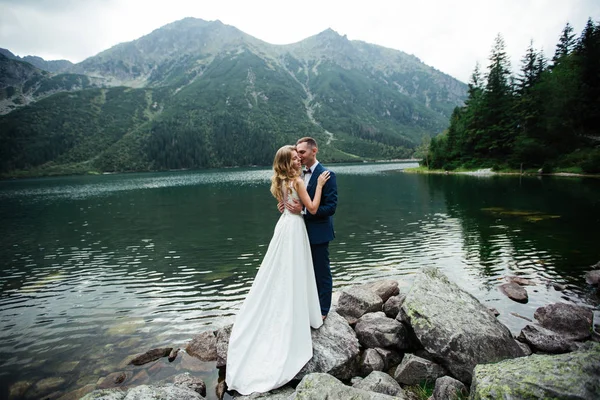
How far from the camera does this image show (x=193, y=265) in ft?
63.2

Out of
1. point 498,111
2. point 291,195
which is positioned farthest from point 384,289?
point 498,111

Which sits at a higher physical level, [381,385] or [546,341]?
[381,385]

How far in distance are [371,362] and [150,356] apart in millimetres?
6549

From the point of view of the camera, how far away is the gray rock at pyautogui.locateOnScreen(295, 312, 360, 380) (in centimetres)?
660

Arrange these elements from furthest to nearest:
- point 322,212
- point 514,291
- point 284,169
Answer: point 514,291, point 322,212, point 284,169

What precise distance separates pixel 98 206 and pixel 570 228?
60284 mm

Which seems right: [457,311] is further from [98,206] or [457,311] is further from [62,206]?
[62,206]

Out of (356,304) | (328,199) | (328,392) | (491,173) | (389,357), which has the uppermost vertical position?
(328,199)

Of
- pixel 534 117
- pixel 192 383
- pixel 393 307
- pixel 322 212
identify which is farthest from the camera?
pixel 534 117

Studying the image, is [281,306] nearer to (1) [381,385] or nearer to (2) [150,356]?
(1) [381,385]

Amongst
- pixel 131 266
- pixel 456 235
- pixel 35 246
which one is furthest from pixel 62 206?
pixel 456 235

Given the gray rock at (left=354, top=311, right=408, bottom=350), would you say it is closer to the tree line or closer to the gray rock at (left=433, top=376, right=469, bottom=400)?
the gray rock at (left=433, top=376, right=469, bottom=400)

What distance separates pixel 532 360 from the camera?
464cm

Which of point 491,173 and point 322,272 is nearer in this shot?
point 322,272
